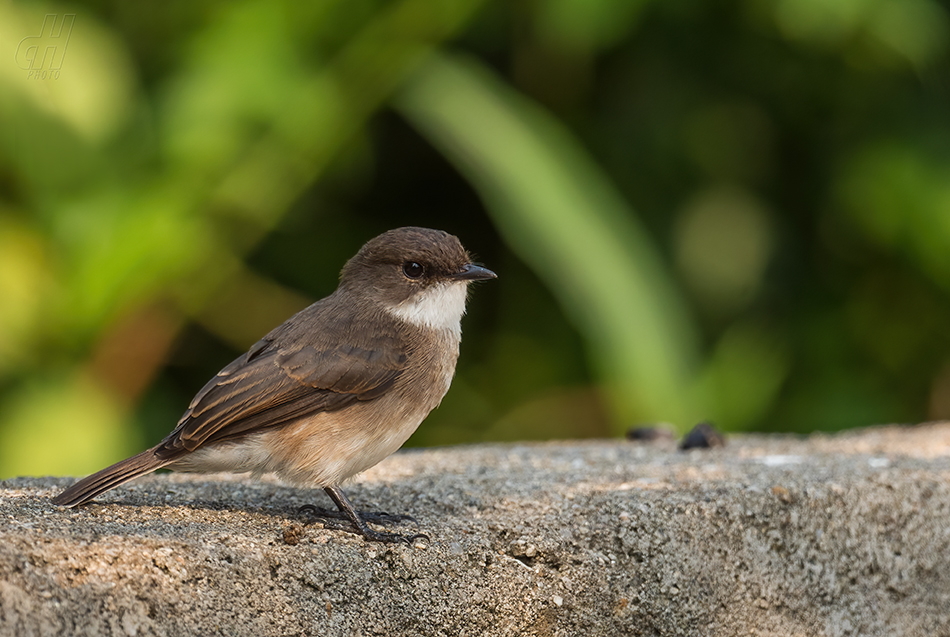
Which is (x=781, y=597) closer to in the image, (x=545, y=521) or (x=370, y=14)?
(x=545, y=521)

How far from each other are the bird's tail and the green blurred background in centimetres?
242

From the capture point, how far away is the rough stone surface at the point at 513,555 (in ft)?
8.95

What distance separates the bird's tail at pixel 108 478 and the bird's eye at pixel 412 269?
1166mm

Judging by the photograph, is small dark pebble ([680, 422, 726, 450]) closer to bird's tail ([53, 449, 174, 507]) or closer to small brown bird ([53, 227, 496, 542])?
small brown bird ([53, 227, 496, 542])

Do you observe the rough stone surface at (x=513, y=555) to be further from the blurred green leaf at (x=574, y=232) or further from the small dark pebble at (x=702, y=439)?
the blurred green leaf at (x=574, y=232)

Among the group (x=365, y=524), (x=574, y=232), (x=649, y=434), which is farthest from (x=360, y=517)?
(x=574, y=232)

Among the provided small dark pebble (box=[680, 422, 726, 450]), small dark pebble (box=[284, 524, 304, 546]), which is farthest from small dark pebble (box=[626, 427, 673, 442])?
small dark pebble (box=[284, 524, 304, 546])

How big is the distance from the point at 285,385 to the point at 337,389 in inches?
7.1

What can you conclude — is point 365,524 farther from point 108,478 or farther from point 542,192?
point 542,192

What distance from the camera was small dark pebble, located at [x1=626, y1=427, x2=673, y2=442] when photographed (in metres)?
5.55

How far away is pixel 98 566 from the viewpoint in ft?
8.78

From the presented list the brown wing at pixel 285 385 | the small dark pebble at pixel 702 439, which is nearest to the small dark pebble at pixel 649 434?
the small dark pebble at pixel 702 439

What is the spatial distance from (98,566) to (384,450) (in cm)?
117

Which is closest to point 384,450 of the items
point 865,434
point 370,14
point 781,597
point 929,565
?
point 781,597
